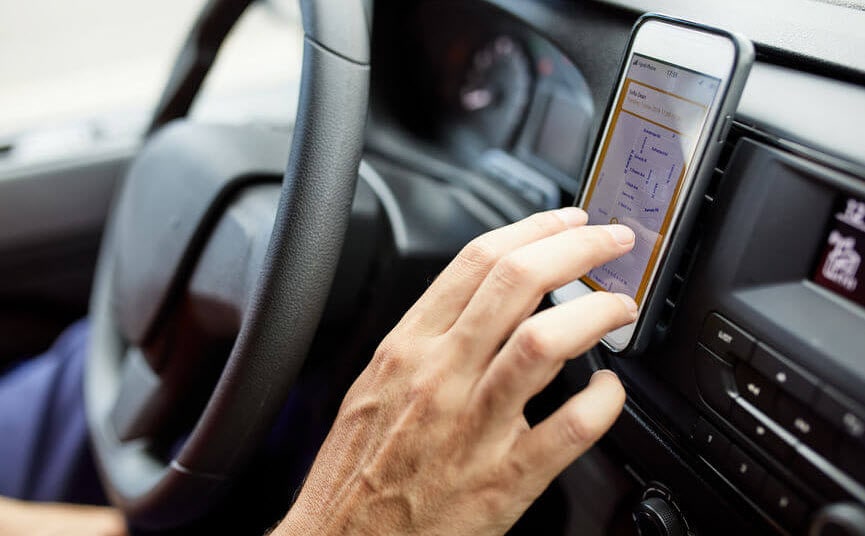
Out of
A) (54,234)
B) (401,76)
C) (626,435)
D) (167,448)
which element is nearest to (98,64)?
(54,234)

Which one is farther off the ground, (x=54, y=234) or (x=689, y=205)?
(x=689, y=205)

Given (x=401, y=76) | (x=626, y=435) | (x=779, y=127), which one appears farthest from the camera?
(x=401, y=76)

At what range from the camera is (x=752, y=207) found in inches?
21.8

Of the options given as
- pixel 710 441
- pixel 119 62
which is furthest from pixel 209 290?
pixel 119 62

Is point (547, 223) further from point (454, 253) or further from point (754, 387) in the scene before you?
point (454, 253)

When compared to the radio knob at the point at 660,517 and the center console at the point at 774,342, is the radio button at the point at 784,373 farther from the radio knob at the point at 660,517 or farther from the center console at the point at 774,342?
the radio knob at the point at 660,517

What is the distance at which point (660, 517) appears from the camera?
614 millimetres

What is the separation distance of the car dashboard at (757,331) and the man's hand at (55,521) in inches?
20.2

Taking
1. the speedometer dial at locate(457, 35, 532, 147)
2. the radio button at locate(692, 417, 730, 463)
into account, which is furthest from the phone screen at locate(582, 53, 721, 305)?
the speedometer dial at locate(457, 35, 532, 147)

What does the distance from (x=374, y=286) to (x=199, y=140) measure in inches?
9.8

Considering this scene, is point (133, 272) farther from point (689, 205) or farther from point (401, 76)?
point (689, 205)

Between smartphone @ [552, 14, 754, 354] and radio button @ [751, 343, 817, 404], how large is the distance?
80mm

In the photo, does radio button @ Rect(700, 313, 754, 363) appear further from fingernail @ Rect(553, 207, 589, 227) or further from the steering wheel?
the steering wheel

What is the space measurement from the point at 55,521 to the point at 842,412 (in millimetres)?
807
